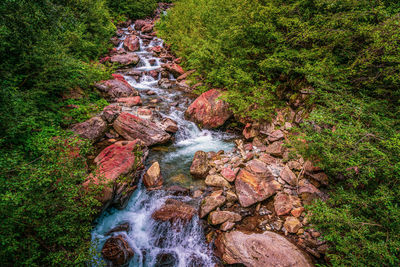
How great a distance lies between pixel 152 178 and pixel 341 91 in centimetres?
643

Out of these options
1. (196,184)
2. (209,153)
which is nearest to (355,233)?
(196,184)

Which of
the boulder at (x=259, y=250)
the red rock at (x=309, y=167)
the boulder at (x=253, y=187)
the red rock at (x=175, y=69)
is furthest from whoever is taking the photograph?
the red rock at (x=175, y=69)

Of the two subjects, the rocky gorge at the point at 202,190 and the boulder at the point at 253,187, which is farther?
the boulder at the point at 253,187

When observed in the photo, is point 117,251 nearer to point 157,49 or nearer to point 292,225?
point 292,225

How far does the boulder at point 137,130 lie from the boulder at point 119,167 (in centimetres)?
83

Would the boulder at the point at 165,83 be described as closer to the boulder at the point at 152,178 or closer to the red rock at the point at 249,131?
the red rock at the point at 249,131

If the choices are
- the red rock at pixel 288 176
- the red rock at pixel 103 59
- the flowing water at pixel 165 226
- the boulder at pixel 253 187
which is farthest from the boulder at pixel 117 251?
the red rock at pixel 103 59

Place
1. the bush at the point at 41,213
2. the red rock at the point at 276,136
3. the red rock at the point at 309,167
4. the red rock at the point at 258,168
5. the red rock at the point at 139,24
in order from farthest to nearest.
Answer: the red rock at the point at 139,24
the red rock at the point at 276,136
the red rock at the point at 258,168
the red rock at the point at 309,167
the bush at the point at 41,213

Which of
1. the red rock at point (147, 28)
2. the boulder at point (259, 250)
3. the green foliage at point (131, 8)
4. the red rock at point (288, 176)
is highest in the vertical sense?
the green foliage at point (131, 8)

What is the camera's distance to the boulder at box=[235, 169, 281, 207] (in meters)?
5.27

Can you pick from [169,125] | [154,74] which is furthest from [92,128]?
[154,74]

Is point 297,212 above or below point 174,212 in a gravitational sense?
below

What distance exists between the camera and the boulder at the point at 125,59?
14.7m

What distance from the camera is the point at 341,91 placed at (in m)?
4.90
